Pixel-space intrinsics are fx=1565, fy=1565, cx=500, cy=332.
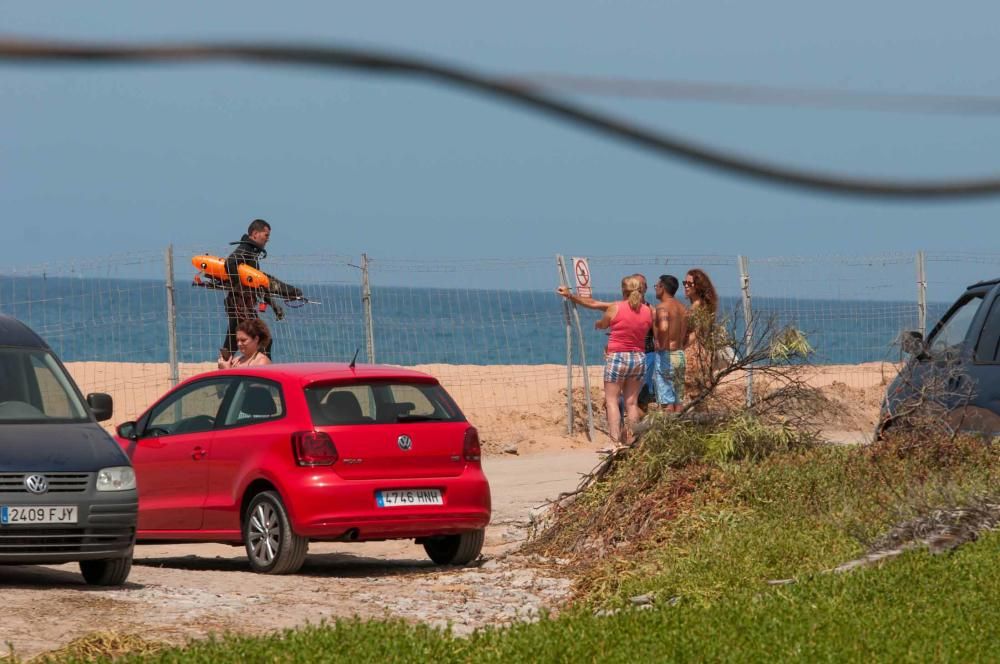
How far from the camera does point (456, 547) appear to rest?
447 inches

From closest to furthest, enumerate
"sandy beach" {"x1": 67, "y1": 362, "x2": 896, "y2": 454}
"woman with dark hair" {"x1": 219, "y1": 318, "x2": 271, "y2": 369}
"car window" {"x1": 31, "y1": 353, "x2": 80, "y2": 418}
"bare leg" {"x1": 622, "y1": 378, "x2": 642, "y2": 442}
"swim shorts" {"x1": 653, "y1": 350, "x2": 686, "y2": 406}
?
1. "car window" {"x1": 31, "y1": 353, "x2": 80, "y2": 418}
2. "swim shorts" {"x1": 653, "y1": 350, "x2": 686, "y2": 406}
3. "woman with dark hair" {"x1": 219, "y1": 318, "x2": 271, "y2": 369}
4. "bare leg" {"x1": 622, "y1": 378, "x2": 642, "y2": 442}
5. "sandy beach" {"x1": 67, "y1": 362, "x2": 896, "y2": 454}

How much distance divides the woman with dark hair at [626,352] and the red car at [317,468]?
15.7 feet

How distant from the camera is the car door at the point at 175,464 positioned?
37.2 ft

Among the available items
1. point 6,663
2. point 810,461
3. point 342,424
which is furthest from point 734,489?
point 6,663

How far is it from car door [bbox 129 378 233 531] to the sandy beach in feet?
28.1

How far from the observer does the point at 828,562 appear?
29.7 feet

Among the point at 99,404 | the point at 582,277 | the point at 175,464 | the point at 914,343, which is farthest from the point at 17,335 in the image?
the point at 582,277

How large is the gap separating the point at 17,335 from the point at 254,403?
172cm

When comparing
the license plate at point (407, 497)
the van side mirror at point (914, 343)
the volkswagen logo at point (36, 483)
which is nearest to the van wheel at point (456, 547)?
the license plate at point (407, 497)

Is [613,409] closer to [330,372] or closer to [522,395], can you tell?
[330,372]

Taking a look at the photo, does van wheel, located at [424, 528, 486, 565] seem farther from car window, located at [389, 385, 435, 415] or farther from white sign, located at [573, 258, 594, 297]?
white sign, located at [573, 258, 594, 297]

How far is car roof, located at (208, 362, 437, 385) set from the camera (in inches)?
430

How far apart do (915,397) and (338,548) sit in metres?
4.89

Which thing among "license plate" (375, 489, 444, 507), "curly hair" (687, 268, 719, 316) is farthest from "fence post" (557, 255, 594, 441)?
"license plate" (375, 489, 444, 507)
